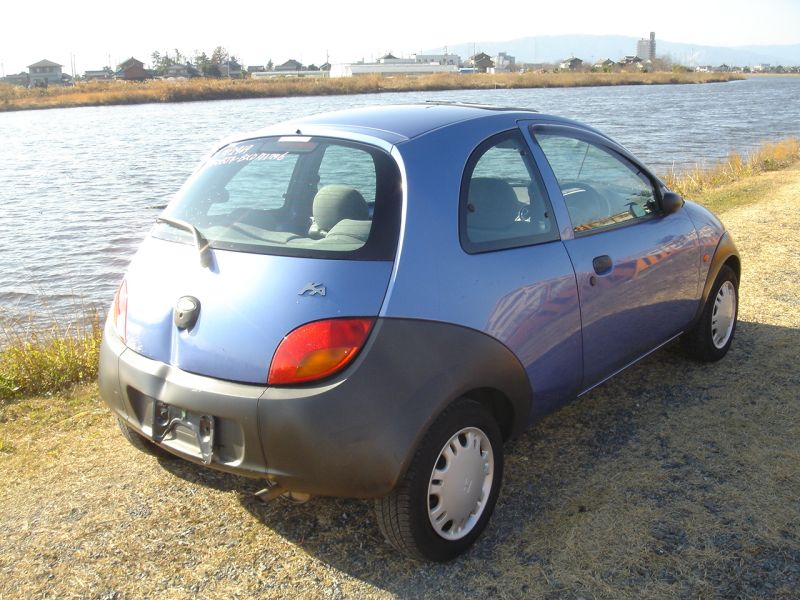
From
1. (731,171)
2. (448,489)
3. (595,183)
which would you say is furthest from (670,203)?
(731,171)

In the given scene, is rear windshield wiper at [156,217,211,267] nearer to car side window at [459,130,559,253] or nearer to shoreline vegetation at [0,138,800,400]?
car side window at [459,130,559,253]

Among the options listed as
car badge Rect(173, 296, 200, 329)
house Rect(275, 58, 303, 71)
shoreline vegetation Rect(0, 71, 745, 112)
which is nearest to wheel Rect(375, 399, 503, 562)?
car badge Rect(173, 296, 200, 329)

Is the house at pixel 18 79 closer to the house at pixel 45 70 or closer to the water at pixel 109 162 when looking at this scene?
the house at pixel 45 70

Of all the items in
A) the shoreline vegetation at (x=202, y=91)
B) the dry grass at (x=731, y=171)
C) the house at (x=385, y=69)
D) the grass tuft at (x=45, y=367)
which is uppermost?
the house at (x=385, y=69)

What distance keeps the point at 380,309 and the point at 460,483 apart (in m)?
0.84

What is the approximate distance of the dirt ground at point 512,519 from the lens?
10.2ft

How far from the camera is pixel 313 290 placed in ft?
9.50

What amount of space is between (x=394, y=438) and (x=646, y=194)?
8.39 ft

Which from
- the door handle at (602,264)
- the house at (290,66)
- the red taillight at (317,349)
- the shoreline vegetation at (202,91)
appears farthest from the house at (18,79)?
the red taillight at (317,349)

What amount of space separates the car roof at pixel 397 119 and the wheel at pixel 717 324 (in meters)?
1.98

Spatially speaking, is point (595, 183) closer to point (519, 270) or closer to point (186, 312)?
point (519, 270)

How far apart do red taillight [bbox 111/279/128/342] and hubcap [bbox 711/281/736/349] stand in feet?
12.0

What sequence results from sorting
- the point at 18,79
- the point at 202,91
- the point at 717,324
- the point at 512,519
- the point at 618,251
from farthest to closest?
the point at 18,79 < the point at 202,91 < the point at 717,324 < the point at 618,251 < the point at 512,519

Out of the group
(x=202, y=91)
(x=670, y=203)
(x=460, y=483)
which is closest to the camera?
(x=460, y=483)
